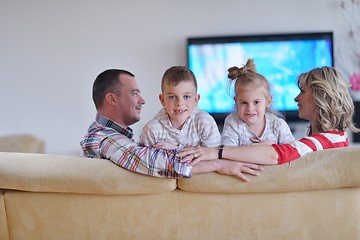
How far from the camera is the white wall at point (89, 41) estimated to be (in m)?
5.09

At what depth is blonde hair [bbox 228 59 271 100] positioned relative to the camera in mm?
1988

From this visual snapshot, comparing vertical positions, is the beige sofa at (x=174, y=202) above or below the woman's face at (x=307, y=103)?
below

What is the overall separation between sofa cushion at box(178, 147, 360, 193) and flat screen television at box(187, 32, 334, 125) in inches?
136

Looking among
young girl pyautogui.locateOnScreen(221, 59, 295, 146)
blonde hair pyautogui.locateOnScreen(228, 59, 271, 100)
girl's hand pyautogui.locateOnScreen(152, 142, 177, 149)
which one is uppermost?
blonde hair pyautogui.locateOnScreen(228, 59, 271, 100)

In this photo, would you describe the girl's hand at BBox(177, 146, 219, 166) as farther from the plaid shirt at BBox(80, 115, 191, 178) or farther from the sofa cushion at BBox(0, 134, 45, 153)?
the sofa cushion at BBox(0, 134, 45, 153)

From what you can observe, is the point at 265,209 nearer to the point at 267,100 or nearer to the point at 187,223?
the point at 187,223

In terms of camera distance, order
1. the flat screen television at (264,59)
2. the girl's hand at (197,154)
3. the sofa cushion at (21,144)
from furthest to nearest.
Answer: the flat screen television at (264,59), the sofa cushion at (21,144), the girl's hand at (197,154)

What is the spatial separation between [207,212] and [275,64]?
12.3 feet

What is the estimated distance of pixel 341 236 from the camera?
62.6 inches

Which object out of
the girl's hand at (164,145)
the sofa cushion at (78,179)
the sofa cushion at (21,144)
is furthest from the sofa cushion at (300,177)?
the sofa cushion at (21,144)

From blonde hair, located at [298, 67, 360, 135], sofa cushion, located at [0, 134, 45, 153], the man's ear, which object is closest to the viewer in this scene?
blonde hair, located at [298, 67, 360, 135]

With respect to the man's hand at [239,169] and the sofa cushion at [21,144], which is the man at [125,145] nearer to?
the man's hand at [239,169]

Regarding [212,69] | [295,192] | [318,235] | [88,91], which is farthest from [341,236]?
[88,91]

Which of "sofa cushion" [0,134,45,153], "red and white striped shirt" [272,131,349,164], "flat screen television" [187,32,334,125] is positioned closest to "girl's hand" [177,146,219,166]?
"red and white striped shirt" [272,131,349,164]
